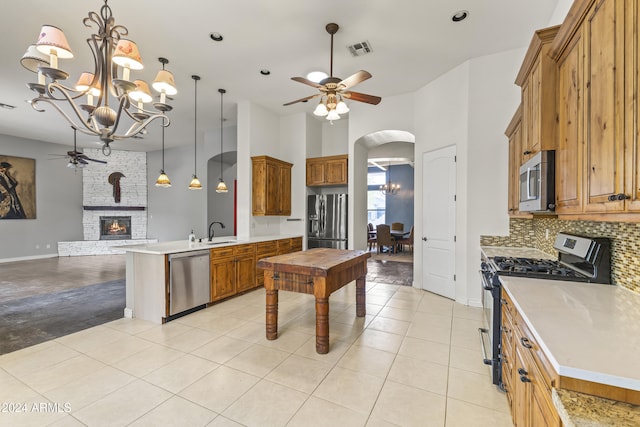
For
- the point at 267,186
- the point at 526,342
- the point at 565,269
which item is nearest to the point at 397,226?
the point at 267,186

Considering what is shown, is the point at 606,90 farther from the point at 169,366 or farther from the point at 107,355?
the point at 107,355

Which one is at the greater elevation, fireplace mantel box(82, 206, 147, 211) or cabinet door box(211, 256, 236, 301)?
fireplace mantel box(82, 206, 147, 211)

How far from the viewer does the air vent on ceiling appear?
354 cm

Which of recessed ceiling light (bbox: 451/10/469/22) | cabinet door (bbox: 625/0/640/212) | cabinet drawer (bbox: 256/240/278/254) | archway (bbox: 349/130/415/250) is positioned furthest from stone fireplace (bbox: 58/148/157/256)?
cabinet door (bbox: 625/0/640/212)

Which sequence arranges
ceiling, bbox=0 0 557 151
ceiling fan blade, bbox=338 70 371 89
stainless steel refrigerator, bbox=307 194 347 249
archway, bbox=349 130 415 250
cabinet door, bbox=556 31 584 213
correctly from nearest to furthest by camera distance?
1. cabinet door, bbox=556 31 584 213
2. ceiling fan blade, bbox=338 70 371 89
3. ceiling, bbox=0 0 557 151
4. archway, bbox=349 130 415 250
5. stainless steel refrigerator, bbox=307 194 347 249

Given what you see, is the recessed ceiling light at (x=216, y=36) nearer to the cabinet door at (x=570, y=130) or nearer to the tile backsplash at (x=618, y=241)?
the cabinet door at (x=570, y=130)

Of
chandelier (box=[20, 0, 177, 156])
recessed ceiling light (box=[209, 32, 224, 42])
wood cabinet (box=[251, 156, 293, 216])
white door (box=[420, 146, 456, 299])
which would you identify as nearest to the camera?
chandelier (box=[20, 0, 177, 156])

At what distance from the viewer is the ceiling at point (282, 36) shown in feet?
9.45

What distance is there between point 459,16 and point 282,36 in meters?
2.04

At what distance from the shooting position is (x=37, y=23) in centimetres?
309

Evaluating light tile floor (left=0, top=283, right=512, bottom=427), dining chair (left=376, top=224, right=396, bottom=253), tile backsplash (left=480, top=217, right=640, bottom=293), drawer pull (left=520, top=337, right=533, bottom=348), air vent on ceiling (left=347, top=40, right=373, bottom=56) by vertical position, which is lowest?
light tile floor (left=0, top=283, right=512, bottom=427)

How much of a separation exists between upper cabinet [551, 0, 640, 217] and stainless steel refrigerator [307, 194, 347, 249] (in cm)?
405

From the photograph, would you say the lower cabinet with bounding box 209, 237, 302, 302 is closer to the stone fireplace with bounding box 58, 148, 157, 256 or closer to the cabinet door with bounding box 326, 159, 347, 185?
the cabinet door with bounding box 326, 159, 347, 185

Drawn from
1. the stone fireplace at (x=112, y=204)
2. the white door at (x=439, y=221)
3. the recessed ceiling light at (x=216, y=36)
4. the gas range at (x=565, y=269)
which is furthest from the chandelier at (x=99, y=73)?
the stone fireplace at (x=112, y=204)
